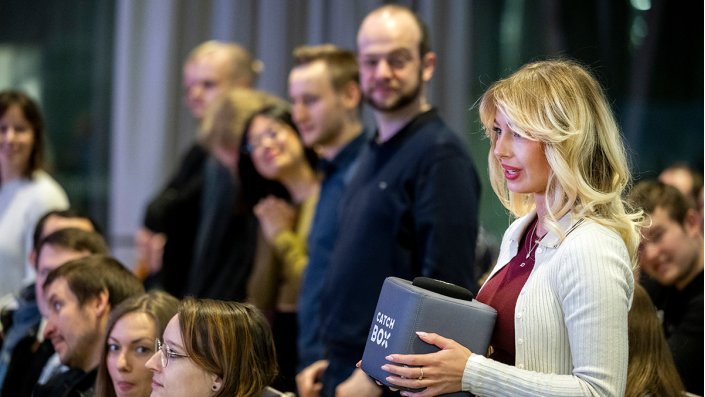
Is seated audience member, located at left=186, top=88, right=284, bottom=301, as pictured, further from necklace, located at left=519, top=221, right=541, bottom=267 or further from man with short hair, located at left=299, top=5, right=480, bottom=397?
necklace, located at left=519, top=221, right=541, bottom=267

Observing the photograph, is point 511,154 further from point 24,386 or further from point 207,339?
point 24,386

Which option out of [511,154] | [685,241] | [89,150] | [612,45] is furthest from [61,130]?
[511,154]

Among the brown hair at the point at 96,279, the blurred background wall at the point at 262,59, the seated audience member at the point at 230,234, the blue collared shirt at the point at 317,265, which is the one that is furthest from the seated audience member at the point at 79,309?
the blurred background wall at the point at 262,59

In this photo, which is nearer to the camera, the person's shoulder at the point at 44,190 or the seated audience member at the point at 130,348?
the seated audience member at the point at 130,348

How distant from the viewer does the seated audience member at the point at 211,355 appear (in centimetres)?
252

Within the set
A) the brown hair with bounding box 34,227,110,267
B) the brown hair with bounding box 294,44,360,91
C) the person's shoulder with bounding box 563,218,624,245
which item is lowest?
the brown hair with bounding box 34,227,110,267

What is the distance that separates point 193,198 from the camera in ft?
16.7

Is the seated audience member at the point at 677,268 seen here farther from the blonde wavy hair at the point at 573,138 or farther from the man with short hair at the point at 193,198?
the man with short hair at the point at 193,198

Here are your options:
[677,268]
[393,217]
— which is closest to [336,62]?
[393,217]

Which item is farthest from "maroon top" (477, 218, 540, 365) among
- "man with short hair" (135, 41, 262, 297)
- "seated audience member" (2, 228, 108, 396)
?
"man with short hair" (135, 41, 262, 297)

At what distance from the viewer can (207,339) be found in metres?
2.53

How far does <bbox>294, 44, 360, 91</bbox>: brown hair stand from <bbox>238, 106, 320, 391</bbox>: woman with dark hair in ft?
0.80

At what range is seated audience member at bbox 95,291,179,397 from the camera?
2.96 meters

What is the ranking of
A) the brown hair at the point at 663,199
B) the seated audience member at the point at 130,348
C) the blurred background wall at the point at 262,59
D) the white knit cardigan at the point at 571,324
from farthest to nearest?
the blurred background wall at the point at 262,59
the brown hair at the point at 663,199
the seated audience member at the point at 130,348
the white knit cardigan at the point at 571,324
